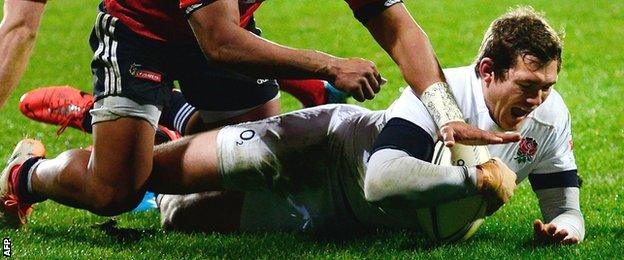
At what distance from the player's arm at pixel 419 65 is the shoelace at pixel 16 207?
5.57 feet

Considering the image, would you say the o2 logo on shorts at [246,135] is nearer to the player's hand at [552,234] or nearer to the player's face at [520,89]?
the player's face at [520,89]

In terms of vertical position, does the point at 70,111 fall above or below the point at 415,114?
below

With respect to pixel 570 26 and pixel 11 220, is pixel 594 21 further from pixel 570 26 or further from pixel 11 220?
pixel 11 220

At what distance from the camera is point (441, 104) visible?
15.1 ft

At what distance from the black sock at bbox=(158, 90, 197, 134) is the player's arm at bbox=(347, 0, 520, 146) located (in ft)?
4.21

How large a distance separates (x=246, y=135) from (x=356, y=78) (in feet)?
2.69

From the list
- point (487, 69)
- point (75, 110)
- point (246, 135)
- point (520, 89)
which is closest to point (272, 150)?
point (246, 135)

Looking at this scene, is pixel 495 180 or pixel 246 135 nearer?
pixel 495 180

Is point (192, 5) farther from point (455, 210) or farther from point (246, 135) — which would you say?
point (455, 210)

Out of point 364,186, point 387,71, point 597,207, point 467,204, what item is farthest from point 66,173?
point 387,71

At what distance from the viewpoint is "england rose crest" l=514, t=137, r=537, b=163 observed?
4.79m

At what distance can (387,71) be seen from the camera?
404 inches

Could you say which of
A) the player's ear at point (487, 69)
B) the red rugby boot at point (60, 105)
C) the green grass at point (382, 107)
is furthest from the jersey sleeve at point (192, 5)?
the red rugby boot at point (60, 105)

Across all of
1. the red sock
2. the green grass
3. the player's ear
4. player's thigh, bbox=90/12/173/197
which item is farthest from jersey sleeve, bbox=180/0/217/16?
the red sock
